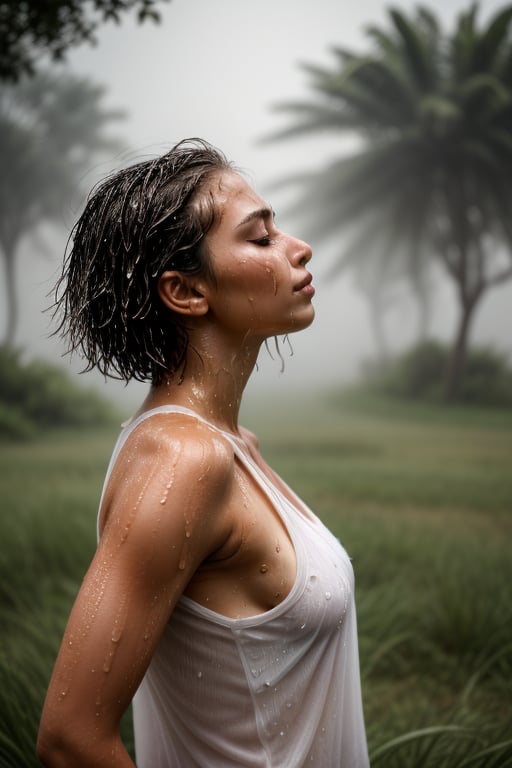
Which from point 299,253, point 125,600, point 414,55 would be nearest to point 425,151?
point 414,55

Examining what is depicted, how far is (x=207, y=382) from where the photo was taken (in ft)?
2.72

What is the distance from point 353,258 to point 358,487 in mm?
1862

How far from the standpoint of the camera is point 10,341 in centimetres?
429

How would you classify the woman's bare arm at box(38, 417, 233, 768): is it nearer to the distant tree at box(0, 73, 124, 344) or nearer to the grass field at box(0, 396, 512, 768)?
the grass field at box(0, 396, 512, 768)

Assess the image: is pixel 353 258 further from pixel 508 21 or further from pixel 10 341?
pixel 10 341

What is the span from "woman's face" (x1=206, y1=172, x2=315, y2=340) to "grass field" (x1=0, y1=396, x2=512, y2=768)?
2.36 ft

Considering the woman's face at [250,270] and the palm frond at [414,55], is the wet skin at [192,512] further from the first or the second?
the palm frond at [414,55]

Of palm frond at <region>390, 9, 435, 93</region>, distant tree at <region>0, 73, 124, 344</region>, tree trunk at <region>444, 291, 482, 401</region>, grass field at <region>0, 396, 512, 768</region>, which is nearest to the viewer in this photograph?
grass field at <region>0, 396, 512, 768</region>

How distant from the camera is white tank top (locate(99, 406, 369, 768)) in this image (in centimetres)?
76

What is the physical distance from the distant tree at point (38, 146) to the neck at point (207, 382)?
3.78 m

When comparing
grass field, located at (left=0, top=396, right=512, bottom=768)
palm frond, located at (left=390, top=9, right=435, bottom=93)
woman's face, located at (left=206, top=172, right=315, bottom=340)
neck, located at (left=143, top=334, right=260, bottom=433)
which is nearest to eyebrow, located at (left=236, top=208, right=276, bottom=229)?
woman's face, located at (left=206, top=172, right=315, bottom=340)

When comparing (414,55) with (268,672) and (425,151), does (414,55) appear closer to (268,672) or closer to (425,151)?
(425,151)

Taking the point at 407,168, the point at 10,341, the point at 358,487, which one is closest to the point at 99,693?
the point at 358,487

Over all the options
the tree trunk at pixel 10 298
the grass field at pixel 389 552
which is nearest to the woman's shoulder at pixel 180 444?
the grass field at pixel 389 552
